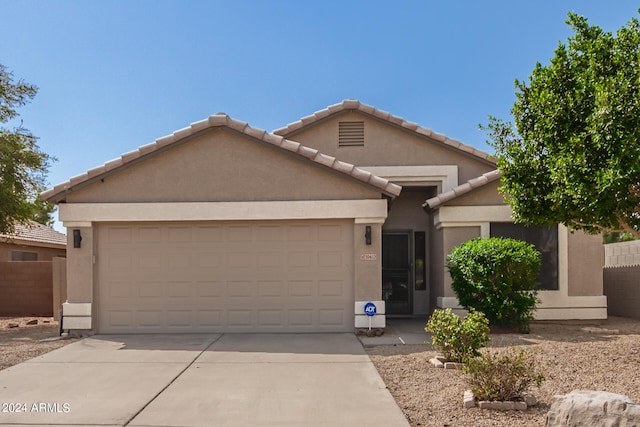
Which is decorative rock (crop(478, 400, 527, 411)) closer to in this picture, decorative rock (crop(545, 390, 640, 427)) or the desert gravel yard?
the desert gravel yard

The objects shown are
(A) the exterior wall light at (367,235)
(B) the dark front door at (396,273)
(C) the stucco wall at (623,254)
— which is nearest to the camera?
(A) the exterior wall light at (367,235)

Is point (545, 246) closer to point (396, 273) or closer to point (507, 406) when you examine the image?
point (396, 273)

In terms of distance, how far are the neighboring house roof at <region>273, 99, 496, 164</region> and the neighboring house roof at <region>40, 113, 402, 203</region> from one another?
11.3 ft

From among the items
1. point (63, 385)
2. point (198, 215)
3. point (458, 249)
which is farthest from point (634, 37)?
point (63, 385)

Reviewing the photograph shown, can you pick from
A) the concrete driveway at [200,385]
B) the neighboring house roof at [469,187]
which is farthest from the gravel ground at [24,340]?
the neighboring house roof at [469,187]

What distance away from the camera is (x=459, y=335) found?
7.45 metres

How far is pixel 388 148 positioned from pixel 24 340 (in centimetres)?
960

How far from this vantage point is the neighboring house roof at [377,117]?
13.9 metres

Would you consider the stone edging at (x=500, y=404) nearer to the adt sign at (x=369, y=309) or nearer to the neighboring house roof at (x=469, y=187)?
the adt sign at (x=369, y=309)

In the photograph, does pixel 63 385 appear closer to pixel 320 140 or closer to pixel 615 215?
pixel 615 215

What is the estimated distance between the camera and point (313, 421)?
5.55m

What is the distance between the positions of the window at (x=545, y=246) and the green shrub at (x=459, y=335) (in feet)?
16.4

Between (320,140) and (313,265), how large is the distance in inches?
178

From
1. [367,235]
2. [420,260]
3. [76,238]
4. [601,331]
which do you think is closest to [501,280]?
[601,331]
